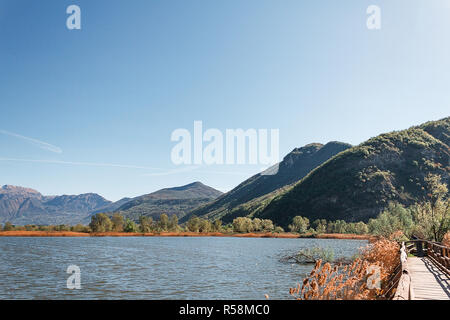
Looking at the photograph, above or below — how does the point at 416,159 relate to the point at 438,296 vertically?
above

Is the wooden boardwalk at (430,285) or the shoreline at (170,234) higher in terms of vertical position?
the wooden boardwalk at (430,285)

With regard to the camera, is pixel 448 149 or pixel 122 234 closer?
pixel 122 234

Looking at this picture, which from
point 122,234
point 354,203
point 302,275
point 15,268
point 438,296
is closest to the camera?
point 438,296

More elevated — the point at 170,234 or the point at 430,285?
the point at 430,285

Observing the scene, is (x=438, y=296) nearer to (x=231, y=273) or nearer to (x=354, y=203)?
(x=231, y=273)

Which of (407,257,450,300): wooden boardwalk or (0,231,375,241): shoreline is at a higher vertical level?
(407,257,450,300): wooden boardwalk

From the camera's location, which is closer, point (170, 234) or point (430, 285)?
point (430, 285)

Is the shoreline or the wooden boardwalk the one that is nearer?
the wooden boardwalk

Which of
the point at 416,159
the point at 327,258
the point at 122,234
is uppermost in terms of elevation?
the point at 416,159

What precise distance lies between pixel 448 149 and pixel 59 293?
738 ft

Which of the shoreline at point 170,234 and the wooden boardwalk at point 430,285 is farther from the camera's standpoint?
the shoreline at point 170,234

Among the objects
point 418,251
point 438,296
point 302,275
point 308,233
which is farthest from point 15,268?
point 308,233

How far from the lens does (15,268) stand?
121 ft
